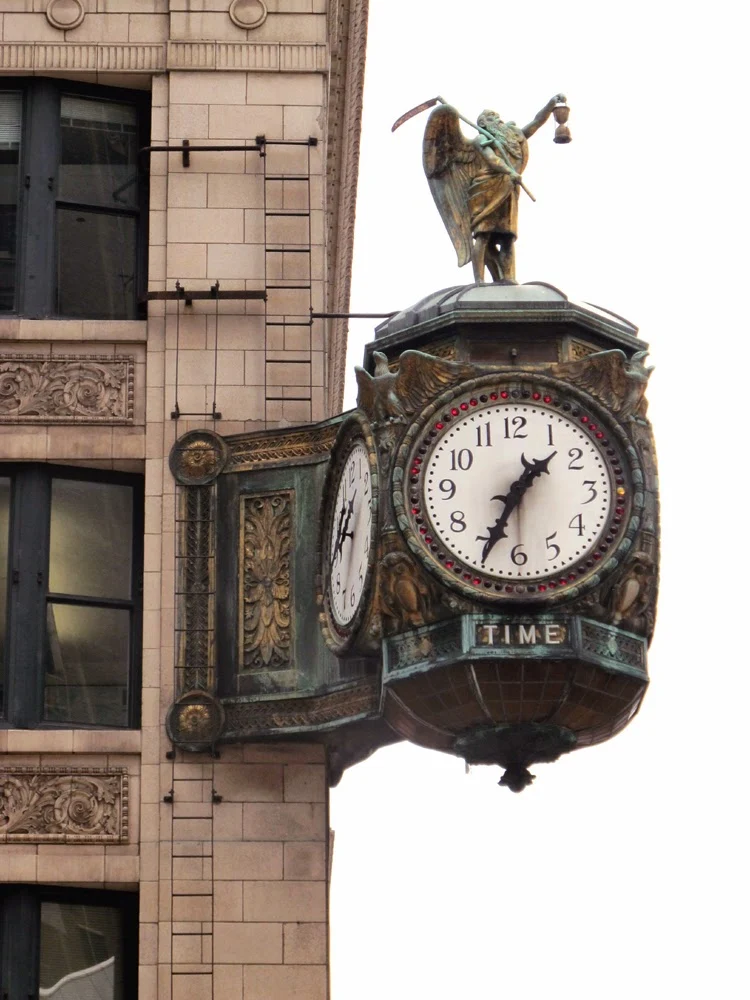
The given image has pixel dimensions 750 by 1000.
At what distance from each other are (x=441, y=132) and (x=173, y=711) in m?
6.54

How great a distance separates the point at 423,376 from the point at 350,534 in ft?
5.34

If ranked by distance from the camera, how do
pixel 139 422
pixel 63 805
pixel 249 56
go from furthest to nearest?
pixel 249 56 → pixel 139 422 → pixel 63 805

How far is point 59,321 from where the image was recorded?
30.0 meters

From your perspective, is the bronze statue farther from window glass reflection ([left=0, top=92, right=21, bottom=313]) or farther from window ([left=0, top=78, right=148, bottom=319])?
window glass reflection ([left=0, top=92, right=21, bottom=313])

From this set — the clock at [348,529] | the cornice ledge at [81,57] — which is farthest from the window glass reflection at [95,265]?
the clock at [348,529]

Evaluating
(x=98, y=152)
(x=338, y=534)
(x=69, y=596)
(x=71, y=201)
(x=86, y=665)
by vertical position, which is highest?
(x=98, y=152)

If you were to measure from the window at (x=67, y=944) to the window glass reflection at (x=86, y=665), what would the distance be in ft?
5.84

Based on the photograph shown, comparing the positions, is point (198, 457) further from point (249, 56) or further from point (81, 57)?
point (81, 57)

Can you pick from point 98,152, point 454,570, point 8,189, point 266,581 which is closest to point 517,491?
point 454,570

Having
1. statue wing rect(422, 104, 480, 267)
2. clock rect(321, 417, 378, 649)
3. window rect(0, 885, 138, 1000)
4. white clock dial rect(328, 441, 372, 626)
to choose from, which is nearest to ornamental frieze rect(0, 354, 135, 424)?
clock rect(321, 417, 378, 649)

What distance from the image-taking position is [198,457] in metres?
29.4

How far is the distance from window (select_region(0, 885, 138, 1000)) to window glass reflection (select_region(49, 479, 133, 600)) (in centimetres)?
309

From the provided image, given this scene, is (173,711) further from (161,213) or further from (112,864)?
(161,213)

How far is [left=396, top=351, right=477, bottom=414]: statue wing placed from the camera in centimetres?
2755
